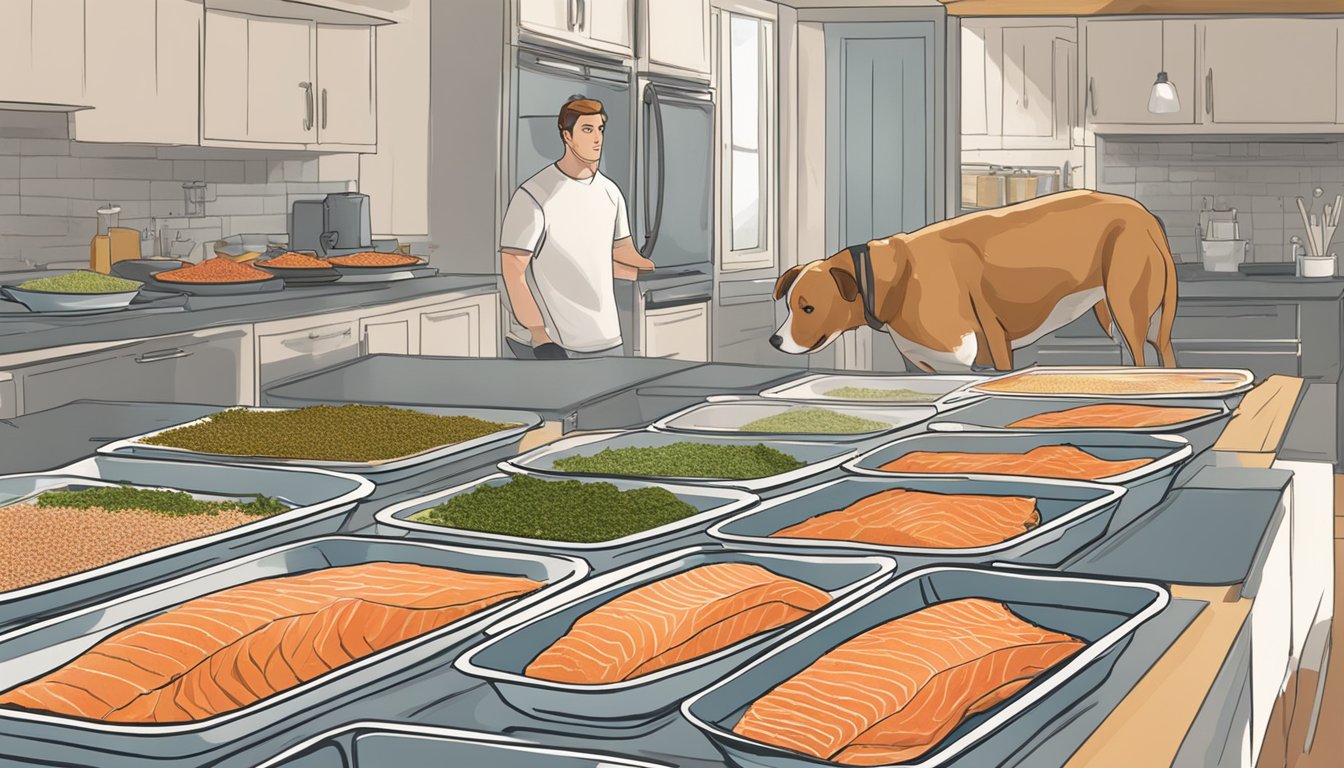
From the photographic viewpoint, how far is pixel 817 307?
13.8ft

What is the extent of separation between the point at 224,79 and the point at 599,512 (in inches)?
150

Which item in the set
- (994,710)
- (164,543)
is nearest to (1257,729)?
(994,710)

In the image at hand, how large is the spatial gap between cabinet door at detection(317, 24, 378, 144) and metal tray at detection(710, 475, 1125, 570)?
405 cm

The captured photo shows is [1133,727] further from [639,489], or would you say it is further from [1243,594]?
[639,489]

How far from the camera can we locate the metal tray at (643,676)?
0.81 m

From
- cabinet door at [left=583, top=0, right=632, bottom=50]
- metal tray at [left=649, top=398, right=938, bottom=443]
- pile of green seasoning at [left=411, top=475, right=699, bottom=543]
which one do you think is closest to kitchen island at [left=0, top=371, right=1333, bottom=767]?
pile of green seasoning at [left=411, top=475, right=699, bottom=543]

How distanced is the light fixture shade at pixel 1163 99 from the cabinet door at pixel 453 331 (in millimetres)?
2968

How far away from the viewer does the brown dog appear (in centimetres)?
415

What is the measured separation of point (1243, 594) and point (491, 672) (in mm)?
646

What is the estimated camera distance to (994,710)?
0.81 metres

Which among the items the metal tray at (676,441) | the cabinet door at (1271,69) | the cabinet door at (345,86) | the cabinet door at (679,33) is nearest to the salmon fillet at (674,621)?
the metal tray at (676,441)

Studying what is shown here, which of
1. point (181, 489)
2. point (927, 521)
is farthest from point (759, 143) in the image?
point (927, 521)

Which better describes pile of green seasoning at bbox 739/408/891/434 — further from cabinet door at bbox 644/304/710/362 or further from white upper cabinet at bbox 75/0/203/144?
cabinet door at bbox 644/304/710/362

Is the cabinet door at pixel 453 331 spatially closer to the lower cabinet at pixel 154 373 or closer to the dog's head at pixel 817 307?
the lower cabinet at pixel 154 373
